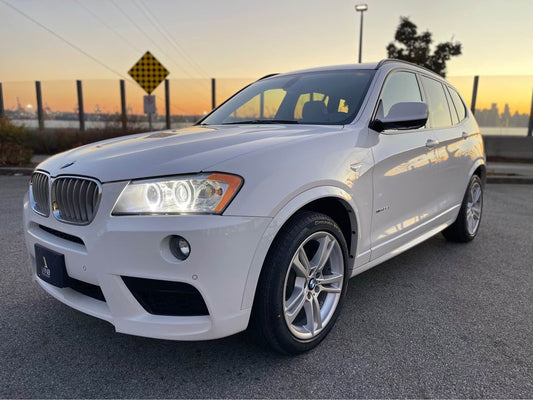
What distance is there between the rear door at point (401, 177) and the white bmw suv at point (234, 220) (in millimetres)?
16

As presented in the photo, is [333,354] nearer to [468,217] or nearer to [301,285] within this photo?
[301,285]

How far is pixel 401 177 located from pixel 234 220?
1.60 metres

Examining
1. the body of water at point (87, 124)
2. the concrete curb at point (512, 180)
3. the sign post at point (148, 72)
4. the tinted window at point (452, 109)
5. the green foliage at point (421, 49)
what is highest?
the green foliage at point (421, 49)

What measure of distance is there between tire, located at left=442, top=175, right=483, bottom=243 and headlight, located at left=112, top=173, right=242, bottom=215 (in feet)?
10.9

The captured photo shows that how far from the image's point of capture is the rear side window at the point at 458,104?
14.4 feet

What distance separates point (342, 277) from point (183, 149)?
1.23 m

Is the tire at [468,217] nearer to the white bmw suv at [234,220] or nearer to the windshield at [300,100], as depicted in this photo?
the white bmw suv at [234,220]

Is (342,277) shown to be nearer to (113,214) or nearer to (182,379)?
(182,379)

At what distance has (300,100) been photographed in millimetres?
3332

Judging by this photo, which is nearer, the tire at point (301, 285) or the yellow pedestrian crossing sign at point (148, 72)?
the tire at point (301, 285)

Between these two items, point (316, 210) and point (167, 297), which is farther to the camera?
point (316, 210)

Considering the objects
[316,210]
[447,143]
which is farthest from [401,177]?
[447,143]

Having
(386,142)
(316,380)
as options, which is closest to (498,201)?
(386,142)

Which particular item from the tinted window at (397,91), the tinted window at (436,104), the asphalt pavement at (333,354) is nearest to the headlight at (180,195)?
the asphalt pavement at (333,354)
